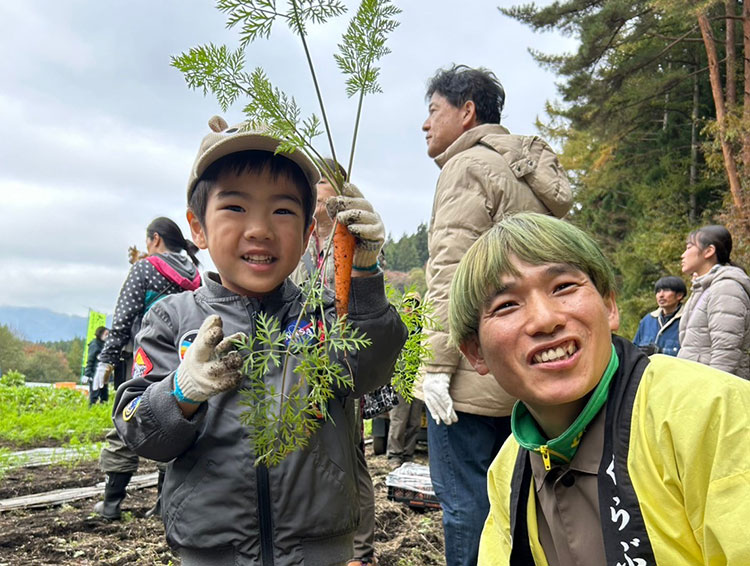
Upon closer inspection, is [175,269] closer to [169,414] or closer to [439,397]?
[439,397]

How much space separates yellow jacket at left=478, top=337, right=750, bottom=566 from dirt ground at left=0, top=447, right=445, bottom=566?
2413 millimetres

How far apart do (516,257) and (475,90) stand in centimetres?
177

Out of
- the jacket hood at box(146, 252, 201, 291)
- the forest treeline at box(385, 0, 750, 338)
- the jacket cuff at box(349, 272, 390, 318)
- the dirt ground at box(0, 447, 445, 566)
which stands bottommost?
the dirt ground at box(0, 447, 445, 566)

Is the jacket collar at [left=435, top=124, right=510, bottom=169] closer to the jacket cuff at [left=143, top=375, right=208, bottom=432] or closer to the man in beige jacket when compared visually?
the man in beige jacket

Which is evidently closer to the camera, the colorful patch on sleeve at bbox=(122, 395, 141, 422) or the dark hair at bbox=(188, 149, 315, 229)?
the colorful patch on sleeve at bbox=(122, 395, 141, 422)

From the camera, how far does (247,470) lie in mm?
1509

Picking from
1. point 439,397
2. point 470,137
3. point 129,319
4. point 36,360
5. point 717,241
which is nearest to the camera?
point 439,397

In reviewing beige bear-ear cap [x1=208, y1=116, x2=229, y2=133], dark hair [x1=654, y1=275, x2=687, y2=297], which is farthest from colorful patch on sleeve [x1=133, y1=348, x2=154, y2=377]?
dark hair [x1=654, y1=275, x2=687, y2=297]

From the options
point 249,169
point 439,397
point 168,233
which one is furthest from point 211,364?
point 168,233

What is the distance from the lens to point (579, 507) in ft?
4.70

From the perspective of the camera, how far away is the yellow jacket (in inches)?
43.7

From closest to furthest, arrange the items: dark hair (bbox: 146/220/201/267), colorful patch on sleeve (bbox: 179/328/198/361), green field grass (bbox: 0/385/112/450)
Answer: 1. colorful patch on sleeve (bbox: 179/328/198/361)
2. dark hair (bbox: 146/220/201/267)
3. green field grass (bbox: 0/385/112/450)

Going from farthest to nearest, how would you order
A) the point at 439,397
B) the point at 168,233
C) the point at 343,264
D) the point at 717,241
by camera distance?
1. the point at 717,241
2. the point at 168,233
3. the point at 439,397
4. the point at 343,264

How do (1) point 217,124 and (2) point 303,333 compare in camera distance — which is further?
(1) point 217,124
